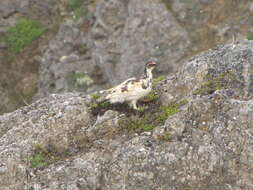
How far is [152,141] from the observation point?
8.68 meters

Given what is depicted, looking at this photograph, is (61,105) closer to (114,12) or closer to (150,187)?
(150,187)

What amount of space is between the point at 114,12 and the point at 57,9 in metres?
5.22

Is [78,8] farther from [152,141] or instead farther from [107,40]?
[152,141]

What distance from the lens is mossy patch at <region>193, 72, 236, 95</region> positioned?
967 centimetres

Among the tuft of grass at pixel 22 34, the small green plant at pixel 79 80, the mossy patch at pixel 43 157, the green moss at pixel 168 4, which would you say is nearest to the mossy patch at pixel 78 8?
the tuft of grass at pixel 22 34

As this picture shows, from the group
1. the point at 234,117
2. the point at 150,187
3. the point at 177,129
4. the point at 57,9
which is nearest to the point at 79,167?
the point at 150,187

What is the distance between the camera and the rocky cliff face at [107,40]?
2489 cm

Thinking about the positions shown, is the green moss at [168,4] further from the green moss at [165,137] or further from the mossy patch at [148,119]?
the green moss at [165,137]

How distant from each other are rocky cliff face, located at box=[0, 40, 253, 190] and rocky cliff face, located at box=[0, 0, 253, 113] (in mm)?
14387

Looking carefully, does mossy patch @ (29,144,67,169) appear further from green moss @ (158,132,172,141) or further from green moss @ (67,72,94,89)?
green moss @ (67,72,94,89)

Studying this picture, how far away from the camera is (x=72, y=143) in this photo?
30.6 ft

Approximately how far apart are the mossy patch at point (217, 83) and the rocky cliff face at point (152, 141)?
0.02m

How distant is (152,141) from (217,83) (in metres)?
2.28

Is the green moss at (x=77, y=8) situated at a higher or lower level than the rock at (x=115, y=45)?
higher
